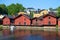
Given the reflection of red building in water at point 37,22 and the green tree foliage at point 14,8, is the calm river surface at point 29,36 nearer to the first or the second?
the reflection of red building in water at point 37,22

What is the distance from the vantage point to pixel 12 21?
61.2m

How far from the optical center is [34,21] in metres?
57.9

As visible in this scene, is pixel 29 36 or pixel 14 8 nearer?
A: pixel 29 36

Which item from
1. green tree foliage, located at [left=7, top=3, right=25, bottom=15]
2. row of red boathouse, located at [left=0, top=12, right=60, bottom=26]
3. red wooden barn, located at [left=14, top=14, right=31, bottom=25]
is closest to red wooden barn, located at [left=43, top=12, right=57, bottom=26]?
row of red boathouse, located at [left=0, top=12, right=60, bottom=26]

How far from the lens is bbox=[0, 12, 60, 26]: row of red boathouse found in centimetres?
5534

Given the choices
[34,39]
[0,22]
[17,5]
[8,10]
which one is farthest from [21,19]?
[17,5]

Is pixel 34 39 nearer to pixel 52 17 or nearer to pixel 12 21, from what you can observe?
pixel 52 17

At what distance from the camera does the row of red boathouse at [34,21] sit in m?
55.3

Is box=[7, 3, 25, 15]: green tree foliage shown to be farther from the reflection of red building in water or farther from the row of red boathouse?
the reflection of red building in water

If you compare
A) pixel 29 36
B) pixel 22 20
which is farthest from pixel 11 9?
pixel 29 36

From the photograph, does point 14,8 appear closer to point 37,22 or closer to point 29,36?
point 37,22

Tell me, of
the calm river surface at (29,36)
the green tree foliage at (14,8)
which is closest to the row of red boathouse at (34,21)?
the calm river surface at (29,36)

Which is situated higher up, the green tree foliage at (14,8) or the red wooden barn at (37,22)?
the green tree foliage at (14,8)

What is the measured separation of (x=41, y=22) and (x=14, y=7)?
47175 mm
